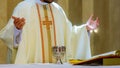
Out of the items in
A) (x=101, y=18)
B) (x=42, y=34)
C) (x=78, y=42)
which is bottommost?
(x=78, y=42)

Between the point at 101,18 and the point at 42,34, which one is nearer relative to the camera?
the point at 42,34

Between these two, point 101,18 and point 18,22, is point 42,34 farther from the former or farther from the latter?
point 101,18

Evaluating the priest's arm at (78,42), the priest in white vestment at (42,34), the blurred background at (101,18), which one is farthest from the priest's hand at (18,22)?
the blurred background at (101,18)

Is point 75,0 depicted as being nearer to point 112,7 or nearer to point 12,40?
point 112,7

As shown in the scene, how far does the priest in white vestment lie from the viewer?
3938 mm

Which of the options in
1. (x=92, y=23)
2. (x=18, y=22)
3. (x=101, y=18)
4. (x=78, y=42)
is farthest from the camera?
(x=101, y=18)

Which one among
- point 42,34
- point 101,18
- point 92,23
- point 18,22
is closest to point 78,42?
point 92,23

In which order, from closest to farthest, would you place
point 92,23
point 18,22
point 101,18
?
1. point 18,22
2. point 92,23
3. point 101,18

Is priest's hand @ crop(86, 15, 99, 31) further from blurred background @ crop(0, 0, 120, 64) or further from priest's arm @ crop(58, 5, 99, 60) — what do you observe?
blurred background @ crop(0, 0, 120, 64)

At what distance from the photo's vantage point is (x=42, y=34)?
4.20 meters

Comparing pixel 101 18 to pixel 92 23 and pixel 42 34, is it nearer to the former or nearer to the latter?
pixel 92 23

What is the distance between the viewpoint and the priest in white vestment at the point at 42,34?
3938mm

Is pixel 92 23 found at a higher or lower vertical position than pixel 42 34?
higher

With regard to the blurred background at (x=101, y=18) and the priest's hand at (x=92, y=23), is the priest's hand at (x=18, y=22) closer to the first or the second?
the priest's hand at (x=92, y=23)
